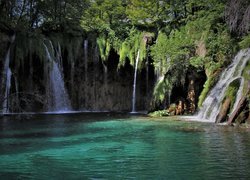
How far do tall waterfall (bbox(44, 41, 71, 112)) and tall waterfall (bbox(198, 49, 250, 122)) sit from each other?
11737mm

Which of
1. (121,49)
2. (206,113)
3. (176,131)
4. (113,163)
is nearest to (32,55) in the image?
(121,49)

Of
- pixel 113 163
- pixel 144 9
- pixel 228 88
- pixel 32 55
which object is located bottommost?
pixel 113 163

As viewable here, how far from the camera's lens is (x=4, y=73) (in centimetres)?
2922

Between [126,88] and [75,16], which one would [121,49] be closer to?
[126,88]

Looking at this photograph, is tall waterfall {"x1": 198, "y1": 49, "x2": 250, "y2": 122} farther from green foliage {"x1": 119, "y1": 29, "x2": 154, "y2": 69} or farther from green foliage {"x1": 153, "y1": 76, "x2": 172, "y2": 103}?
green foliage {"x1": 119, "y1": 29, "x2": 154, "y2": 69}

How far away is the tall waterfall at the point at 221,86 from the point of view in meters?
20.8

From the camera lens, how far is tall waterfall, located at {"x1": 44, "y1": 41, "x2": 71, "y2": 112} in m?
30.8

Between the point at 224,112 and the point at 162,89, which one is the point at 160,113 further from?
the point at 224,112

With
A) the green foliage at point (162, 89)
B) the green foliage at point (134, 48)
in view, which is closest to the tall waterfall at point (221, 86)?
the green foliage at point (162, 89)

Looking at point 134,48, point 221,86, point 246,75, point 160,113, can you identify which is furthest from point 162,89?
point 246,75

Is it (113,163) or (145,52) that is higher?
(145,52)

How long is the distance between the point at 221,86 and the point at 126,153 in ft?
36.6

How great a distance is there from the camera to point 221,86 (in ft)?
71.9

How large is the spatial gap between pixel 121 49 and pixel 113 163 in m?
21.3
